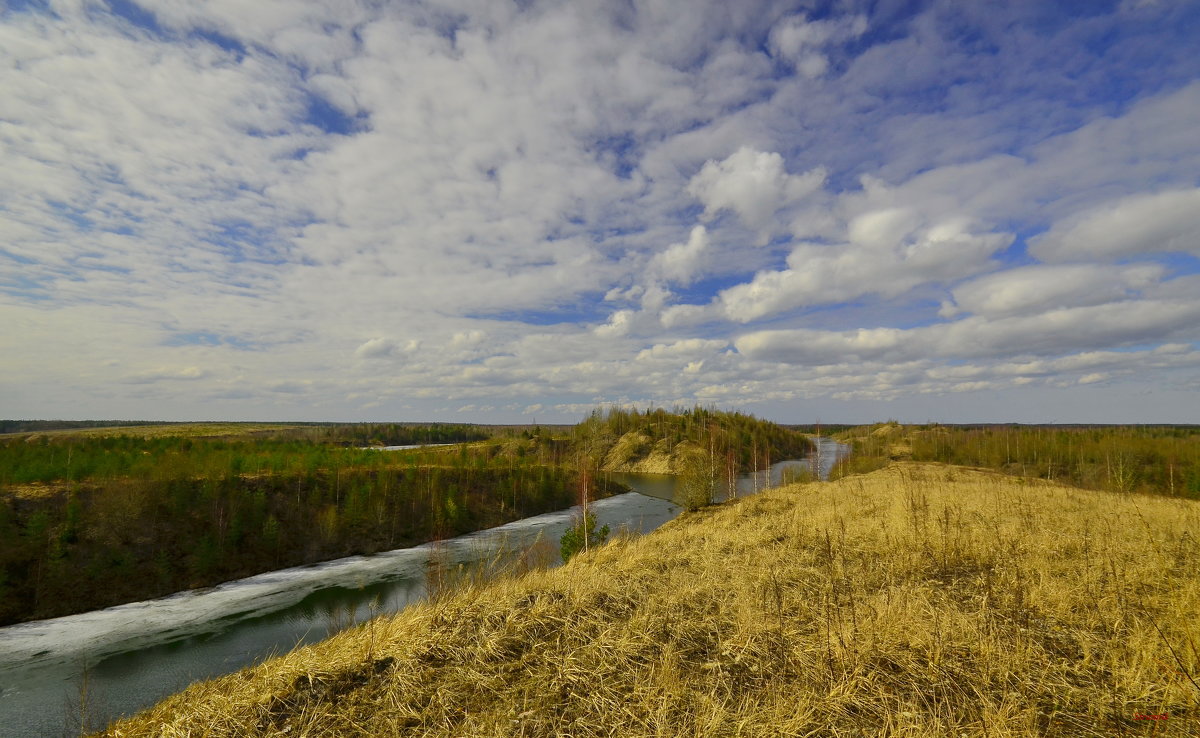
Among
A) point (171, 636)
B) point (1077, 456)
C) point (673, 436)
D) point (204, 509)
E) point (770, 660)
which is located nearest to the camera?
point (770, 660)

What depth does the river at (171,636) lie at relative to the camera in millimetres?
13898

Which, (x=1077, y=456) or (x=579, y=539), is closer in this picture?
(x=579, y=539)

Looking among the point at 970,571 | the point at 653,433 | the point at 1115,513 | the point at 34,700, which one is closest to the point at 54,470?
the point at 34,700

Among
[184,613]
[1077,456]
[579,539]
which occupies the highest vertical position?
[1077,456]

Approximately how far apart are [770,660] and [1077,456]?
66083mm

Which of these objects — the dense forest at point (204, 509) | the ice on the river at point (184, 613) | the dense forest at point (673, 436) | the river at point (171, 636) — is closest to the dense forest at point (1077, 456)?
the dense forest at point (673, 436)

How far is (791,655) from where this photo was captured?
5.06 meters

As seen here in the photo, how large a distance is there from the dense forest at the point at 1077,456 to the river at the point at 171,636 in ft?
120

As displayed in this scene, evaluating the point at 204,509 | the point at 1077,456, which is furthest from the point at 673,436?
the point at 204,509

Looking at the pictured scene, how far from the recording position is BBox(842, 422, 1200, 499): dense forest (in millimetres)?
35675

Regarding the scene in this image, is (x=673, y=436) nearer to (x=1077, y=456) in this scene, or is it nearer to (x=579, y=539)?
(x=1077, y=456)

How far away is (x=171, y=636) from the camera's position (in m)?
19.1

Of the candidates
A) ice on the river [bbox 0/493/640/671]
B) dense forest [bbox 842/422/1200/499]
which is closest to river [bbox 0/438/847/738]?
ice on the river [bbox 0/493/640/671]

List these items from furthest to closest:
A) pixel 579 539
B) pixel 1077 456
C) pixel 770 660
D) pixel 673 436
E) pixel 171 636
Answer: pixel 673 436 → pixel 1077 456 → pixel 579 539 → pixel 171 636 → pixel 770 660
